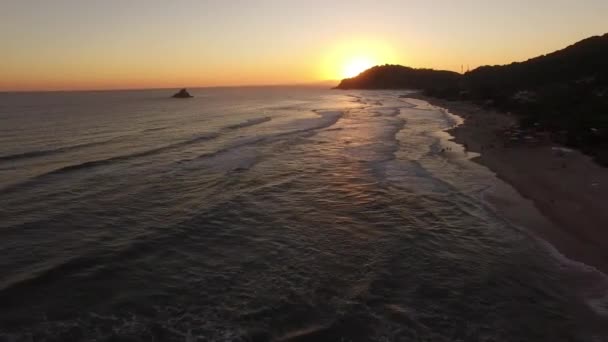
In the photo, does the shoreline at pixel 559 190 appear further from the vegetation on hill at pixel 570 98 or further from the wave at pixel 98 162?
the wave at pixel 98 162

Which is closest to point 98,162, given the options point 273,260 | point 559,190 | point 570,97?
point 273,260

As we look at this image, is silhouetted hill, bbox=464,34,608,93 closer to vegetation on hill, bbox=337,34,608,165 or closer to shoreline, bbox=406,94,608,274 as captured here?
vegetation on hill, bbox=337,34,608,165

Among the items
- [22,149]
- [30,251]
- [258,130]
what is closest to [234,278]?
[30,251]

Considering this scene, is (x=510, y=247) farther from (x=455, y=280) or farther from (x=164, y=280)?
(x=164, y=280)

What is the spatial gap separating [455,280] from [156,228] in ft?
33.8

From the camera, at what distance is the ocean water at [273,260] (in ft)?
30.0

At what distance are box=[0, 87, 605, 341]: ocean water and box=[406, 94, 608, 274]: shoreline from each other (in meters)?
0.82

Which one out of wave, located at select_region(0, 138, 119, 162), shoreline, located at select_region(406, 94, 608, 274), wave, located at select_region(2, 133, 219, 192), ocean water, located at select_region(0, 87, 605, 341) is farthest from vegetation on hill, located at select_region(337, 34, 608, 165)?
wave, located at select_region(0, 138, 119, 162)

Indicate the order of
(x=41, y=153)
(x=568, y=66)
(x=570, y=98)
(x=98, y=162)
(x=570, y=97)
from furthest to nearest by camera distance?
(x=568, y=66) < (x=570, y=97) < (x=570, y=98) < (x=41, y=153) < (x=98, y=162)

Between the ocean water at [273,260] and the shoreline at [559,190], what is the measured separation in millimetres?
817

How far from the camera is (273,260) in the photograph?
41.1ft

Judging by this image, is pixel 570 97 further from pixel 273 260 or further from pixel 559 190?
pixel 273 260

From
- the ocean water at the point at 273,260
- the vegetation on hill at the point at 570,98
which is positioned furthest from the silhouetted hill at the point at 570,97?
the ocean water at the point at 273,260

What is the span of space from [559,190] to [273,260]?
13798 mm
